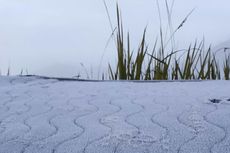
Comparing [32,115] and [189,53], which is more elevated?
[189,53]

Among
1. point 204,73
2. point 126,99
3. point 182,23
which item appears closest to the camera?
point 126,99

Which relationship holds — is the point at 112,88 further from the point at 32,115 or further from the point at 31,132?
the point at 31,132

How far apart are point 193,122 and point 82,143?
8.1 inches

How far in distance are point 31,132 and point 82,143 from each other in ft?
0.40

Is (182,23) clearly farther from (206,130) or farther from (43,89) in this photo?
(206,130)

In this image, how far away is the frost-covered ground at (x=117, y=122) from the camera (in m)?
0.66

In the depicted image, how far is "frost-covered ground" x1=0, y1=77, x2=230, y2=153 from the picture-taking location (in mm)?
657

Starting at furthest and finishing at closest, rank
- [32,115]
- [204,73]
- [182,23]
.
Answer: [204,73] < [182,23] < [32,115]

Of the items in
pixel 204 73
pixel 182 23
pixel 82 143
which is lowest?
pixel 82 143

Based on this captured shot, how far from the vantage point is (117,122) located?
780mm

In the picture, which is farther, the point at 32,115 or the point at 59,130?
the point at 32,115

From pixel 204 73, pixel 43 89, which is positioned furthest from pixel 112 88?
pixel 204 73

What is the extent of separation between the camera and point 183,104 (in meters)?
0.90

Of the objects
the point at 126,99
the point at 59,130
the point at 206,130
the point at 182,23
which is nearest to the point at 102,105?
the point at 126,99
